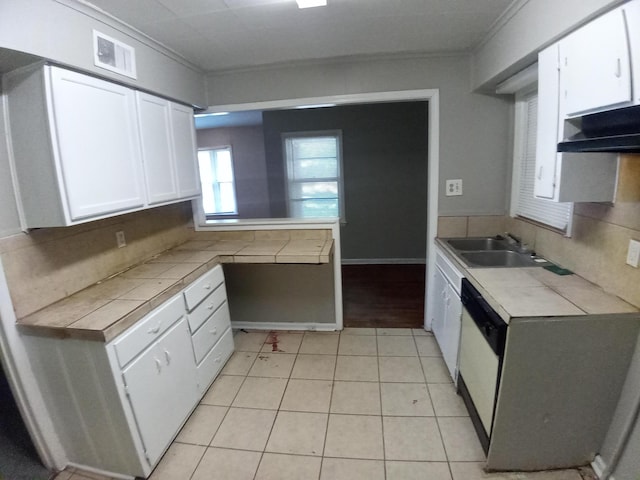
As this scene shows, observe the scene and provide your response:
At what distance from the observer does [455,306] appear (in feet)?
6.57

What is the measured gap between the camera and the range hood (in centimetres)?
99

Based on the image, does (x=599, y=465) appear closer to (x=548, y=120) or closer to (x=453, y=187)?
(x=548, y=120)

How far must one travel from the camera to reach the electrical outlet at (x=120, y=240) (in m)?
2.03

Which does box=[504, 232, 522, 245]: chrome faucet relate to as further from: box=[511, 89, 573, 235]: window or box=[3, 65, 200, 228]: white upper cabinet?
box=[3, 65, 200, 228]: white upper cabinet

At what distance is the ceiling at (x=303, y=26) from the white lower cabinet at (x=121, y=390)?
61.0 inches

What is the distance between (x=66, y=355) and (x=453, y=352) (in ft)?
7.03

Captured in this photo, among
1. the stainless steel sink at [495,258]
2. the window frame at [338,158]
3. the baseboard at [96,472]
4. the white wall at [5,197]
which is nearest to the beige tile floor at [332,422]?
the baseboard at [96,472]

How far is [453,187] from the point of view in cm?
250

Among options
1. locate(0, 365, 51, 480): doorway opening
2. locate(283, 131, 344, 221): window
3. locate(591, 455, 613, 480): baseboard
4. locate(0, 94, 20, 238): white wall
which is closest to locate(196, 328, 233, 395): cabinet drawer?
locate(0, 365, 51, 480): doorway opening

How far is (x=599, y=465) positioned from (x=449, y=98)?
2381 mm

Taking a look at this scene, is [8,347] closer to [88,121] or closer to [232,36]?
[88,121]

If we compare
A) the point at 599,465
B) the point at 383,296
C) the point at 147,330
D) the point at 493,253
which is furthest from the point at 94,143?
the point at 383,296

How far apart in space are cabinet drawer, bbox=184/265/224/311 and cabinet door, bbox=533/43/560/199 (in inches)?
81.6

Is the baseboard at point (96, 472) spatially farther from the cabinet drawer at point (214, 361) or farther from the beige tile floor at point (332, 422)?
the cabinet drawer at point (214, 361)
